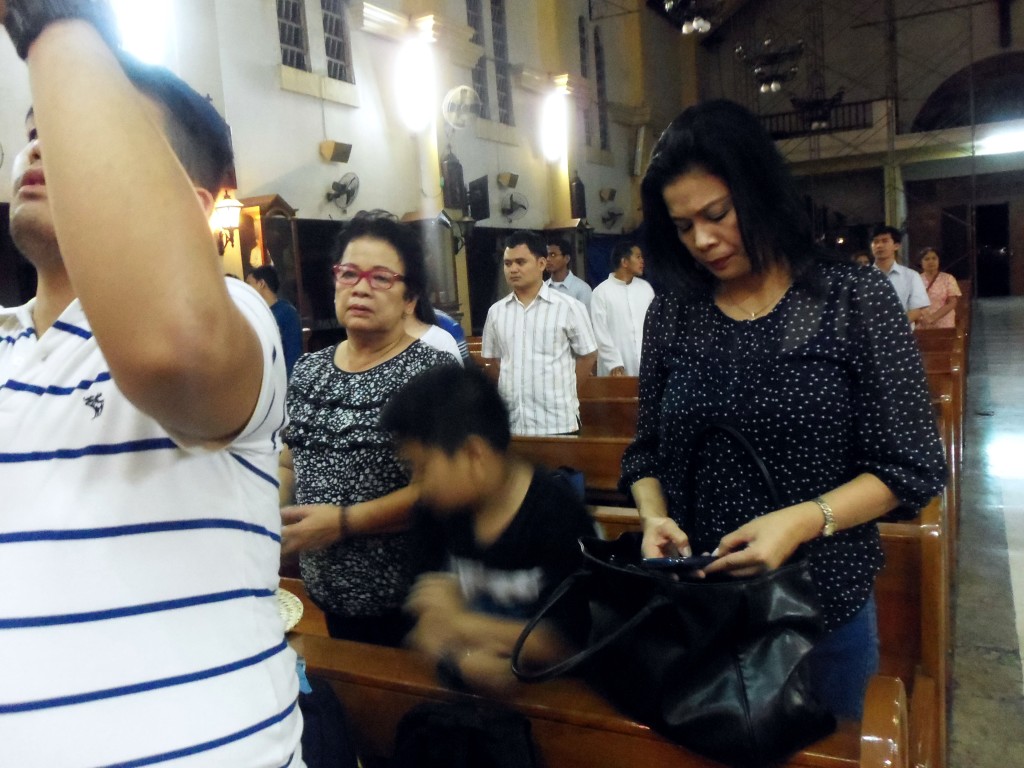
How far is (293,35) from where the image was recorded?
8.32 m

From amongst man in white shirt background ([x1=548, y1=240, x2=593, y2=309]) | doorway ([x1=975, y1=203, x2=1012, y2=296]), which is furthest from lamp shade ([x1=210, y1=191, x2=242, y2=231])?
doorway ([x1=975, y1=203, x2=1012, y2=296])

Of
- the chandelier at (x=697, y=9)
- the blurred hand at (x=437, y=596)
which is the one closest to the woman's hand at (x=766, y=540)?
the blurred hand at (x=437, y=596)

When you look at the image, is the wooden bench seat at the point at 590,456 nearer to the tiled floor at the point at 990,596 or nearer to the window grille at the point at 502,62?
the tiled floor at the point at 990,596

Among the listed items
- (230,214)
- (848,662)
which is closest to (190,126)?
(848,662)

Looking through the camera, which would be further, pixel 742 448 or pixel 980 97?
pixel 980 97

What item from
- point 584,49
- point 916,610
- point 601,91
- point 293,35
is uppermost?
point 584,49

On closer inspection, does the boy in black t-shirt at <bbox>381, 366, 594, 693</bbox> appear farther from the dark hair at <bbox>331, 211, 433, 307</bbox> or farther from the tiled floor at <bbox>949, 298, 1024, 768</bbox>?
the tiled floor at <bbox>949, 298, 1024, 768</bbox>

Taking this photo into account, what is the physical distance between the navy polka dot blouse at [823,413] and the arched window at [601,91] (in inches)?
567

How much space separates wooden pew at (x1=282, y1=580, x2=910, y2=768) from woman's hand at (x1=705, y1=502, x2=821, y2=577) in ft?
0.81

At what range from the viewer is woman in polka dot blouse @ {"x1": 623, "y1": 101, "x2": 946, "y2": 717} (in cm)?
132

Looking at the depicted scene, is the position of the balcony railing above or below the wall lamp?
above

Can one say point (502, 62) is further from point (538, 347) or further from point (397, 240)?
point (397, 240)

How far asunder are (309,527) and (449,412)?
0.33 metres

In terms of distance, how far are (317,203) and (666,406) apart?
7.50 meters
